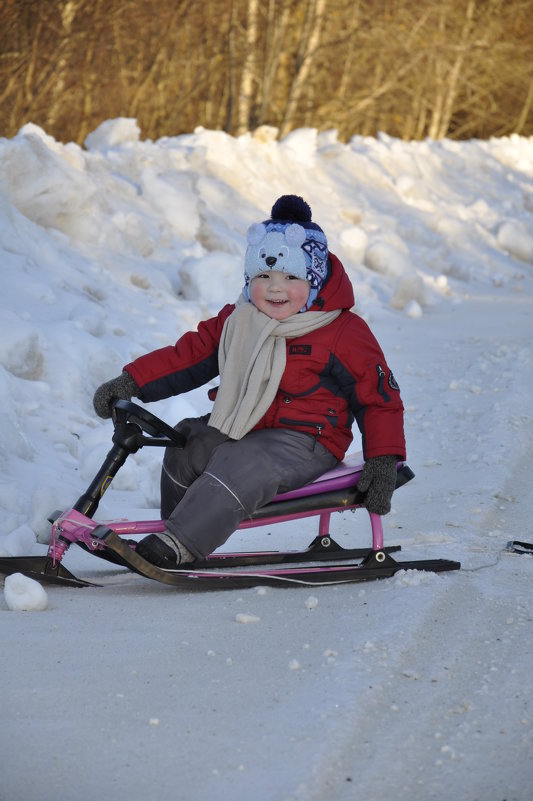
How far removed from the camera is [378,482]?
350 cm

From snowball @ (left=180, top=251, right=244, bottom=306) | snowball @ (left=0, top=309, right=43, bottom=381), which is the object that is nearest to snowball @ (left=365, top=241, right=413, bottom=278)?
snowball @ (left=180, top=251, right=244, bottom=306)

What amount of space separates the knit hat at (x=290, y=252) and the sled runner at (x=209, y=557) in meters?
0.65

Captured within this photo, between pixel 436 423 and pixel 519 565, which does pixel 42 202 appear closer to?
pixel 436 423

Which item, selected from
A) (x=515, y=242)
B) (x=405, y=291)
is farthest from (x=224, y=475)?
(x=515, y=242)

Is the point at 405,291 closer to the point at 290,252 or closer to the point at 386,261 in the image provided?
the point at 386,261

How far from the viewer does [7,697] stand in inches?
97.3

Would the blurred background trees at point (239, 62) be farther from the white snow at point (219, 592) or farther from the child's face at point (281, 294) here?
the child's face at point (281, 294)

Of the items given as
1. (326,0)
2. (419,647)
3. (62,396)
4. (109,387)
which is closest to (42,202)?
(62,396)

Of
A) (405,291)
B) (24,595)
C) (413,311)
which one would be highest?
(24,595)

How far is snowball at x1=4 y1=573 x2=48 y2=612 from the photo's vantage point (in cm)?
309

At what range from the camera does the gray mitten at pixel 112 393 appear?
12.3 feet

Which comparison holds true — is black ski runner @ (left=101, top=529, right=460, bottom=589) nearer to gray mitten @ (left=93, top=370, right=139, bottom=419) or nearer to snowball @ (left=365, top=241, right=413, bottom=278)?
gray mitten @ (left=93, top=370, right=139, bottom=419)

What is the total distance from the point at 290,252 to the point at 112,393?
777 millimetres

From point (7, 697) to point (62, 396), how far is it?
2805mm
